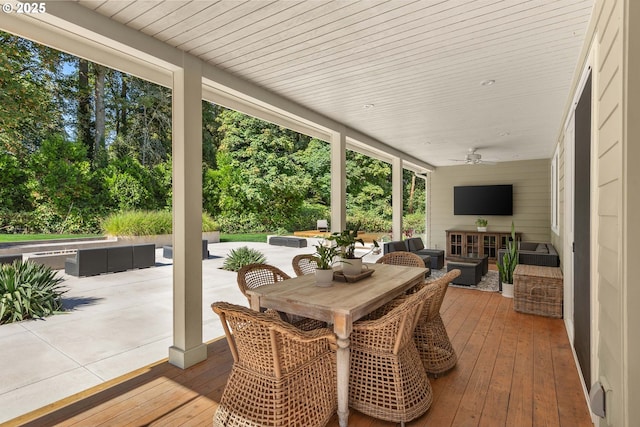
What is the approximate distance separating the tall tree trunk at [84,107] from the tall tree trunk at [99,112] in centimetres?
29

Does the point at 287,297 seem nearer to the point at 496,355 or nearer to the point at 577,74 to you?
the point at 496,355

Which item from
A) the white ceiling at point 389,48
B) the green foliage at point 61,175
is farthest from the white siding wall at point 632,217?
the green foliage at point 61,175

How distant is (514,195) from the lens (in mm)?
9352

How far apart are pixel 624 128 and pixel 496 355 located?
2.34 metres

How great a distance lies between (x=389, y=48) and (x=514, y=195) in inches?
318

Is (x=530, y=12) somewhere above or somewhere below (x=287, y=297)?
above

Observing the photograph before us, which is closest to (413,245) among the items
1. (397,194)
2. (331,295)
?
(397,194)

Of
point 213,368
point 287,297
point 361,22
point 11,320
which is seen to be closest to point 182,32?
point 361,22

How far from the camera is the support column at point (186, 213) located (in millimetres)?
2877

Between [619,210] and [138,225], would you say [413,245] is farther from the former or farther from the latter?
[138,225]

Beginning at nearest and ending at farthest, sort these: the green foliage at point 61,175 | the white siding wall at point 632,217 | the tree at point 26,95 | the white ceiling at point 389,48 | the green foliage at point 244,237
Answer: the white siding wall at point 632,217, the white ceiling at point 389,48, the tree at point 26,95, the green foliage at point 61,175, the green foliage at point 244,237

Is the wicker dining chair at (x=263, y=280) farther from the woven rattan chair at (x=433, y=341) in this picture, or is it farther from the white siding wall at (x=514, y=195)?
the white siding wall at (x=514, y=195)

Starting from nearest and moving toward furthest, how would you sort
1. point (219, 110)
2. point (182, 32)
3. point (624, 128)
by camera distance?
point (624, 128), point (182, 32), point (219, 110)

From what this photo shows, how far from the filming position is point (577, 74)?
3150mm
